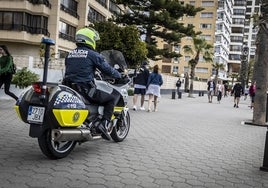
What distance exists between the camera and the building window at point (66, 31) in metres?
39.6

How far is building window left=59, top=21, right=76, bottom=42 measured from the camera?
3958 centimetres

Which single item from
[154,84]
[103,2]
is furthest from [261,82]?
[103,2]

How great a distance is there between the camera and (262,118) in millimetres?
12578

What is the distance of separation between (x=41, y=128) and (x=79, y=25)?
39.1 meters

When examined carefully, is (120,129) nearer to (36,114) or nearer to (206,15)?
(36,114)

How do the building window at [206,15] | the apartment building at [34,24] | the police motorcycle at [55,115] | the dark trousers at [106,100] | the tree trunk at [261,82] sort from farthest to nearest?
the building window at [206,15]
the apartment building at [34,24]
the tree trunk at [261,82]
the dark trousers at [106,100]
the police motorcycle at [55,115]

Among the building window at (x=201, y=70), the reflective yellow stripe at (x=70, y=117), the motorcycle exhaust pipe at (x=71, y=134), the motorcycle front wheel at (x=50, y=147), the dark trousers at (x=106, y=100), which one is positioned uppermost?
the building window at (x=201, y=70)

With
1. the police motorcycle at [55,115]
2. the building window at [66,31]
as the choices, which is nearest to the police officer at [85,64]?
the police motorcycle at [55,115]

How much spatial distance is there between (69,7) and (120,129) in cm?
3569

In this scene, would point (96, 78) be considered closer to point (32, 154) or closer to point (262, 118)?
point (32, 154)

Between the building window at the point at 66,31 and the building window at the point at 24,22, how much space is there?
189 cm

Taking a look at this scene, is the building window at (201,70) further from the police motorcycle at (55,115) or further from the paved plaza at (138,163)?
the police motorcycle at (55,115)

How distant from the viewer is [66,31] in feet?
134

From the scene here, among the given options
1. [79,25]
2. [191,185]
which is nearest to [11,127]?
[191,185]
